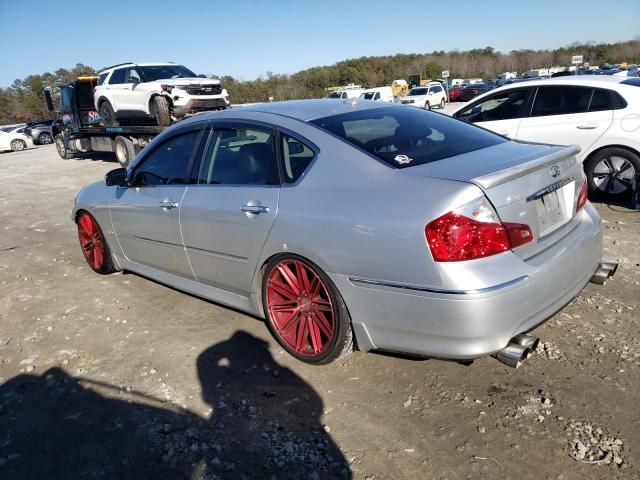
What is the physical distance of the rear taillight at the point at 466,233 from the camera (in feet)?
7.73

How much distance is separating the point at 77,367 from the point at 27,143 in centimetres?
2926

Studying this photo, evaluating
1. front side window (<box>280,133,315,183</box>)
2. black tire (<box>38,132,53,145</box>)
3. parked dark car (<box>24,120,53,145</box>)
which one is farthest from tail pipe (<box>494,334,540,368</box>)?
black tire (<box>38,132,53,145</box>)

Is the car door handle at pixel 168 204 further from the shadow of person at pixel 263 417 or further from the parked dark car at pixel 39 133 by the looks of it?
the parked dark car at pixel 39 133

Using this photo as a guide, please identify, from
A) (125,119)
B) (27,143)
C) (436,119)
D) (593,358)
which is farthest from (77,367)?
(27,143)

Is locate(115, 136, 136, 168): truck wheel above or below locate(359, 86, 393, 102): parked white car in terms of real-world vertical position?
below

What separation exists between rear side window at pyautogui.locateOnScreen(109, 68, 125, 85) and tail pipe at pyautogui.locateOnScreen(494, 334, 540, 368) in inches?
547

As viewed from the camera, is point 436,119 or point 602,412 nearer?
point 602,412

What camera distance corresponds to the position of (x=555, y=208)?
9.09 feet

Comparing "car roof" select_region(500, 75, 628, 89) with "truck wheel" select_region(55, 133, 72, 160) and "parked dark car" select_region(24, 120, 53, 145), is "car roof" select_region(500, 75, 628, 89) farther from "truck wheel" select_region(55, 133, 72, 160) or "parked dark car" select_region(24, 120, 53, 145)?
"parked dark car" select_region(24, 120, 53, 145)

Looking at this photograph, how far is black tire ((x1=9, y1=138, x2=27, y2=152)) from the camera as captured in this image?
2678 centimetres

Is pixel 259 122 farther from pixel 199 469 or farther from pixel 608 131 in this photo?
pixel 608 131

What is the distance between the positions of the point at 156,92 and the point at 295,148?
428 inches

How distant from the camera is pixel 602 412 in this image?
2.52 meters

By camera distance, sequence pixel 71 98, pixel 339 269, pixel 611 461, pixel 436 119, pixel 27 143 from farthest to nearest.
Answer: pixel 27 143
pixel 71 98
pixel 436 119
pixel 339 269
pixel 611 461
